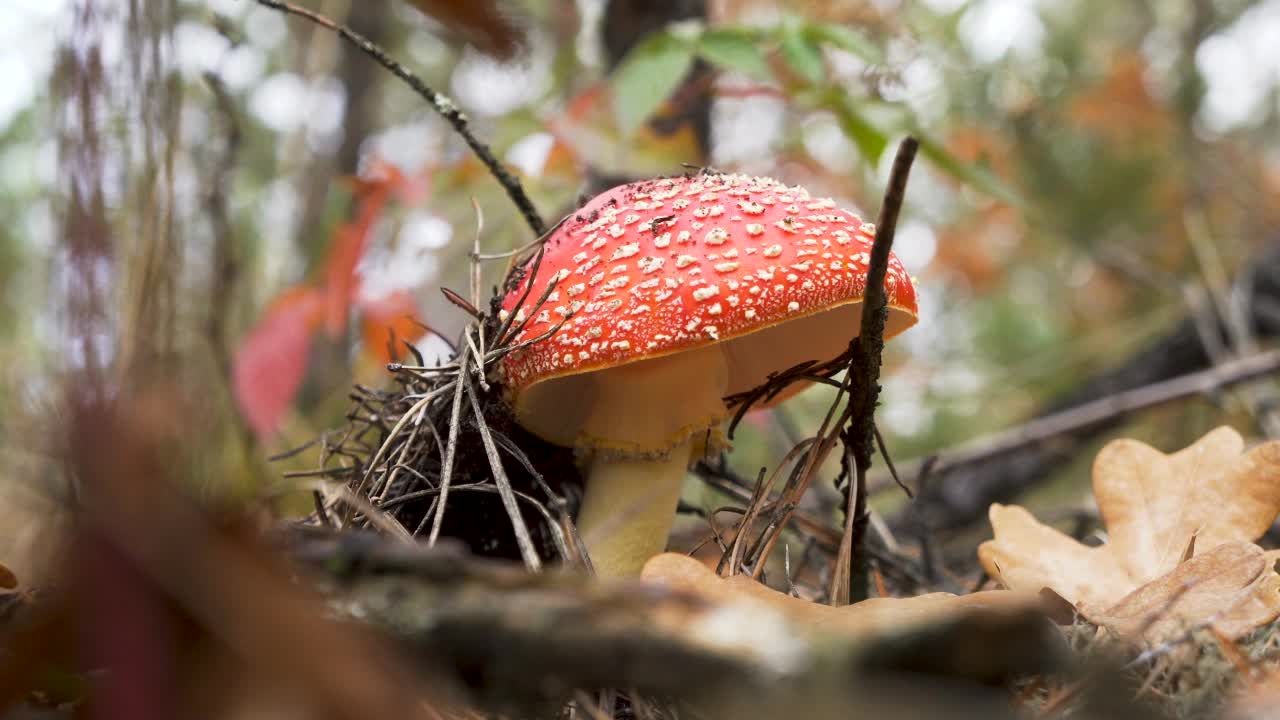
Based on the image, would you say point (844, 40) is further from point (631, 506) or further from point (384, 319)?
point (384, 319)

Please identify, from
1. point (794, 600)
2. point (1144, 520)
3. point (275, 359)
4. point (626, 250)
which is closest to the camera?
point (794, 600)

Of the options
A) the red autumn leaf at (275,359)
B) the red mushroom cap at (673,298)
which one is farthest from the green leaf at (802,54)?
the red autumn leaf at (275,359)

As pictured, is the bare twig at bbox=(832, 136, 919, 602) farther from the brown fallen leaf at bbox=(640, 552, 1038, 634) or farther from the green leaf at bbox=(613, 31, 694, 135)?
the green leaf at bbox=(613, 31, 694, 135)

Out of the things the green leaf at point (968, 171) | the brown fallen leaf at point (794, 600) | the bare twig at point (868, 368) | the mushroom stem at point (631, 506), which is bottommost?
the brown fallen leaf at point (794, 600)

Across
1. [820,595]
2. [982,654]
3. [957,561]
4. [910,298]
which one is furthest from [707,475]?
[982,654]

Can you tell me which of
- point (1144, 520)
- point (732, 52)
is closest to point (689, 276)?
point (1144, 520)

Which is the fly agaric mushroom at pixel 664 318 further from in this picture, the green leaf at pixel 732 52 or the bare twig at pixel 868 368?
the green leaf at pixel 732 52

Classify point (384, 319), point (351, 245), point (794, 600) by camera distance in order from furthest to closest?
point (384, 319) < point (351, 245) < point (794, 600)
